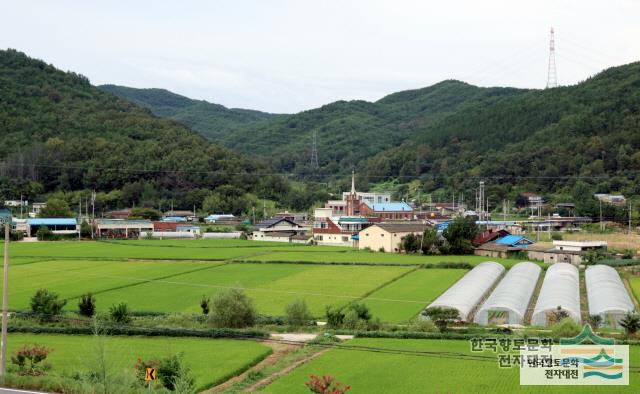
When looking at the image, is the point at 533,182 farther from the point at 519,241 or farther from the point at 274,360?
the point at 274,360

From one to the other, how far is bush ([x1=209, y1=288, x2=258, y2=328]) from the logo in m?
9.12

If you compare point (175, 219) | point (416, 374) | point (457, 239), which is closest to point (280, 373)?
point (416, 374)

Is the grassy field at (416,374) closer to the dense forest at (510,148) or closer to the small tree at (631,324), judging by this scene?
the small tree at (631,324)

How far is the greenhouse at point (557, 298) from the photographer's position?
79.3 feet

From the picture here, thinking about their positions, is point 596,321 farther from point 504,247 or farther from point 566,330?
point 504,247

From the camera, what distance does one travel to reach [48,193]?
80.1 meters

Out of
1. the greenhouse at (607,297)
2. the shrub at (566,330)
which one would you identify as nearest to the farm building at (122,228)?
the greenhouse at (607,297)

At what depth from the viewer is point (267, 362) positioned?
62.6 feet

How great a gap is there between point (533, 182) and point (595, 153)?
7525 mm

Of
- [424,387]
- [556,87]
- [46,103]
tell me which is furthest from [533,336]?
[556,87]

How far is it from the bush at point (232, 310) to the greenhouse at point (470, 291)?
575cm

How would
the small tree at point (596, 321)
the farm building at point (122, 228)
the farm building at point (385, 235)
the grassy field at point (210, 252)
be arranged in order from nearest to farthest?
the small tree at point (596, 321) → the grassy field at point (210, 252) → the farm building at point (385, 235) → the farm building at point (122, 228)

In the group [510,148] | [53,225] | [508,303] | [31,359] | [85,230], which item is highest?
[510,148]

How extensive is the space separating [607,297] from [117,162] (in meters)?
65.4
